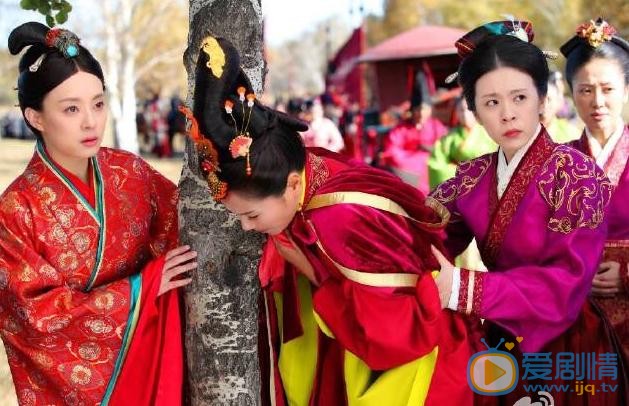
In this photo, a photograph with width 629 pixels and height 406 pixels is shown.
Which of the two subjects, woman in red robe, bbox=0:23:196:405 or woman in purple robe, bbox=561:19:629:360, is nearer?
woman in red robe, bbox=0:23:196:405

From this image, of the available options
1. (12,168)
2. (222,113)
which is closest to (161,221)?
(222,113)

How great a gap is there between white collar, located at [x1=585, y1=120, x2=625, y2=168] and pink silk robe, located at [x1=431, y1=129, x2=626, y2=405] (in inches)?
21.0

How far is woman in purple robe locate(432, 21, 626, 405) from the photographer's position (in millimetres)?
2303

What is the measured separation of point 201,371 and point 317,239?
0.61 metres

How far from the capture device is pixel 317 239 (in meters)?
2.20

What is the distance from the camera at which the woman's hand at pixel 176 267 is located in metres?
2.34

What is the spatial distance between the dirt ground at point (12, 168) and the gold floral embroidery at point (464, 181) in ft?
9.06

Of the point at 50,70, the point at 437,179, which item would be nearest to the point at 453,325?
the point at 50,70

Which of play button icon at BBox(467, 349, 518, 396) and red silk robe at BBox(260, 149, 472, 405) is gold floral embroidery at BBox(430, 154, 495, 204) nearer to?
red silk robe at BBox(260, 149, 472, 405)

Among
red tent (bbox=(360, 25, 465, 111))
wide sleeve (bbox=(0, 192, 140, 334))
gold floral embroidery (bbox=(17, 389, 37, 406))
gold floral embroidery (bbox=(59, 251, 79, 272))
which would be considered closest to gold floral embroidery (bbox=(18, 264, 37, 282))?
wide sleeve (bbox=(0, 192, 140, 334))

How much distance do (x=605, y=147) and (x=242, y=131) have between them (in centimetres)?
167

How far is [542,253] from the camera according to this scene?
238 centimetres

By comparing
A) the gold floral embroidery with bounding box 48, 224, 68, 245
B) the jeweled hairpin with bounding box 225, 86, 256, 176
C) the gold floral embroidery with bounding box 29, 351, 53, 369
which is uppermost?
the jeweled hairpin with bounding box 225, 86, 256, 176

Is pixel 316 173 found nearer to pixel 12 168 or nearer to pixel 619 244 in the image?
pixel 619 244
